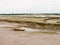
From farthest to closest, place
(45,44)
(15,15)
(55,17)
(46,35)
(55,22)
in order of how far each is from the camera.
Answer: (15,15) < (55,17) < (55,22) < (46,35) < (45,44)

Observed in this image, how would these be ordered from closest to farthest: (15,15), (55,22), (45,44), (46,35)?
(45,44) < (46,35) < (55,22) < (15,15)

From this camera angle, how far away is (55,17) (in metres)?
1.53

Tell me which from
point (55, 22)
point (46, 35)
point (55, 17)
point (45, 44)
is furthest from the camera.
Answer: point (55, 17)

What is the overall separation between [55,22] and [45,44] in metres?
0.45

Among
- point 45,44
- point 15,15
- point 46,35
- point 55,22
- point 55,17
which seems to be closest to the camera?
point 45,44

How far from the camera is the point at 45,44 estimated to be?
1.03 m

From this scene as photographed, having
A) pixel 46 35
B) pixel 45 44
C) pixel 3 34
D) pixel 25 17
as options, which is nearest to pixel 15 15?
Answer: pixel 25 17
